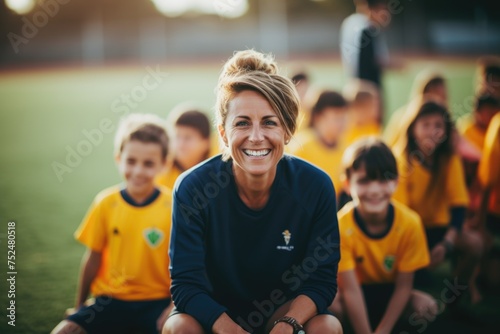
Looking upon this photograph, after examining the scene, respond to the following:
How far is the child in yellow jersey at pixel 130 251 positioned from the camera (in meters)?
3.09

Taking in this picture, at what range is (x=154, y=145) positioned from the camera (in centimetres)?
343

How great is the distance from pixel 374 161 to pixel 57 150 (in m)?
7.99

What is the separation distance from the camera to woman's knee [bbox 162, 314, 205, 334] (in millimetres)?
2352

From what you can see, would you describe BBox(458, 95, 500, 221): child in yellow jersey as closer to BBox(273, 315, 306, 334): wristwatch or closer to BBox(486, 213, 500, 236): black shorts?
BBox(486, 213, 500, 236): black shorts

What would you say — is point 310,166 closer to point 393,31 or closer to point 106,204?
point 106,204

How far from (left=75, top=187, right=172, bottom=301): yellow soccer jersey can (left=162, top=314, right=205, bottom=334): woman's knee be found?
2.60ft

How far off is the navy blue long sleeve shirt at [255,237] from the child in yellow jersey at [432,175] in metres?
1.63

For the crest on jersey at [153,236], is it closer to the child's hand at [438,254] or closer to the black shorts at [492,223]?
the child's hand at [438,254]

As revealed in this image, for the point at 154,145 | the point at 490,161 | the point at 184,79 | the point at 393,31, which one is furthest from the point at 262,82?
the point at 393,31

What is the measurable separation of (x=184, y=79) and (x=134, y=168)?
21242mm

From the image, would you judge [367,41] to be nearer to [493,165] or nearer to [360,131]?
[360,131]

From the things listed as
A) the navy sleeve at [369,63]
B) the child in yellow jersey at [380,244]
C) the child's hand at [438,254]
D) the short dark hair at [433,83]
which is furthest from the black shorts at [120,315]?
the navy sleeve at [369,63]

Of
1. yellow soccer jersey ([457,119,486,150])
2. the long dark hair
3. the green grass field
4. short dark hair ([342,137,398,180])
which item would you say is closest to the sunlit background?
the green grass field

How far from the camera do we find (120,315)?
3.08 m
